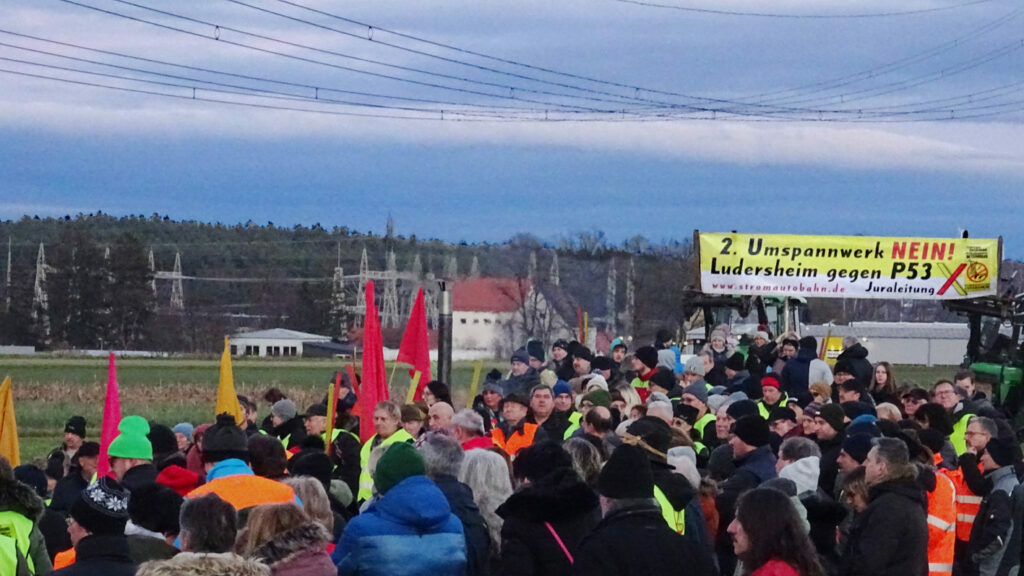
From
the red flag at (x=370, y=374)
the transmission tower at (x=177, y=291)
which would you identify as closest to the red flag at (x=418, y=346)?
the red flag at (x=370, y=374)

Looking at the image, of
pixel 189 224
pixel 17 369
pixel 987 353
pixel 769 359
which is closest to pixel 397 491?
pixel 769 359

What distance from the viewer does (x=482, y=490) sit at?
744cm

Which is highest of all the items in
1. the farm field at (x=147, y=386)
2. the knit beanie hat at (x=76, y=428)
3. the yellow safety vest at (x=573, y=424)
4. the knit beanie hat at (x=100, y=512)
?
the knit beanie hat at (x=100, y=512)

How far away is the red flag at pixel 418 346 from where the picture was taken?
15.8 m

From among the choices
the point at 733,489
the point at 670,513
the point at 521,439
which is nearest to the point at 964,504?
the point at 733,489

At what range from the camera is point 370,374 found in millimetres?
12945

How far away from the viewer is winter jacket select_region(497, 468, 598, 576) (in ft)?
21.4

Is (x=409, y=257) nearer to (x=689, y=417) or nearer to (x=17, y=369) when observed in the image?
(x=17, y=369)

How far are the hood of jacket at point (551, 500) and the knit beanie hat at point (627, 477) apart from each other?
2.45ft

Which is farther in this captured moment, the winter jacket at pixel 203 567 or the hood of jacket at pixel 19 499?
the hood of jacket at pixel 19 499

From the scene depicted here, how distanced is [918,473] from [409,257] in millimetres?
52778

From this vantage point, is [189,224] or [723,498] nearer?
[723,498]

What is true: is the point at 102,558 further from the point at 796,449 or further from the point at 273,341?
the point at 273,341

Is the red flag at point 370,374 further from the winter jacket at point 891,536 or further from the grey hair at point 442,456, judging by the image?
the winter jacket at point 891,536
